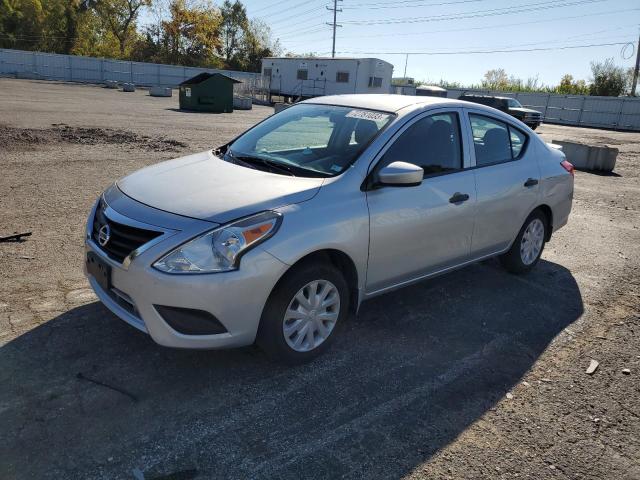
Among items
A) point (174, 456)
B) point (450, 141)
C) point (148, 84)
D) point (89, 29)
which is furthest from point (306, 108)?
point (89, 29)

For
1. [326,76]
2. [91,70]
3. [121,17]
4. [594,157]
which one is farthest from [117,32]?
[594,157]

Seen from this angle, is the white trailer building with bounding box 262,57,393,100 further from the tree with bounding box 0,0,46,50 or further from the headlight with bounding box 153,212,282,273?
the headlight with bounding box 153,212,282,273

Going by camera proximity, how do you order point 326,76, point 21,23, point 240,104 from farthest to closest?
point 21,23 < point 326,76 < point 240,104

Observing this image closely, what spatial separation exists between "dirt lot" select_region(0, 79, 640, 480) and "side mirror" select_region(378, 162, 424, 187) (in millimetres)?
1194

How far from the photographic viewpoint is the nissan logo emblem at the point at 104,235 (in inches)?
126

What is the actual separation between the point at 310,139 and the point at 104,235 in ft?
6.17

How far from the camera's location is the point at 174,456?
2543mm

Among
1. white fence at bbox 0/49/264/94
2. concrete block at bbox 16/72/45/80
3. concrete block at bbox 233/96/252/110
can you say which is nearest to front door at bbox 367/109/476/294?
concrete block at bbox 233/96/252/110

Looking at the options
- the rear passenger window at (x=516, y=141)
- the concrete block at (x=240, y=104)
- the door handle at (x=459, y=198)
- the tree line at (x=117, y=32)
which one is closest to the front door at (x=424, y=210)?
the door handle at (x=459, y=198)

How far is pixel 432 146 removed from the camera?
414cm

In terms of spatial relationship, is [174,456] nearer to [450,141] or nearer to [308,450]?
[308,450]

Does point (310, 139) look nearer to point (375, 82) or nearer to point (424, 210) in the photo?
point (424, 210)

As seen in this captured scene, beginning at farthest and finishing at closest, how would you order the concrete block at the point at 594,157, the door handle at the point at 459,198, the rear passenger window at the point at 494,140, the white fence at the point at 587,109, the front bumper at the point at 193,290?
the white fence at the point at 587,109 < the concrete block at the point at 594,157 < the rear passenger window at the point at 494,140 < the door handle at the point at 459,198 < the front bumper at the point at 193,290

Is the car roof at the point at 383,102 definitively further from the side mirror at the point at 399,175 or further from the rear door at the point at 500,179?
the side mirror at the point at 399,175
